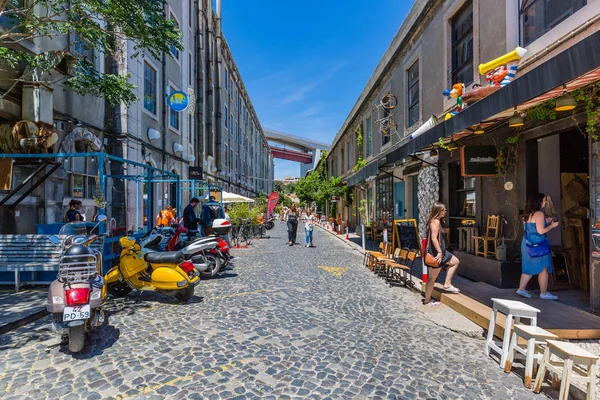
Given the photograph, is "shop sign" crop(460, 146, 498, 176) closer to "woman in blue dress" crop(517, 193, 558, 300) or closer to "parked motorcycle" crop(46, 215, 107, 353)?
"woman in blue dress" crop(517, 193, 558, 300)

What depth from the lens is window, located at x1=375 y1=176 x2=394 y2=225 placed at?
14.5 m

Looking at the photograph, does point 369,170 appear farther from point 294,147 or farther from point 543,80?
point 294,147

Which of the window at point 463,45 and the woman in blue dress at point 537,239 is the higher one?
the window at point 463,45

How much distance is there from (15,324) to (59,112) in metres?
6.32

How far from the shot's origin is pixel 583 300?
17.8 feet

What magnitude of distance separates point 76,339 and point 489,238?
7133mm

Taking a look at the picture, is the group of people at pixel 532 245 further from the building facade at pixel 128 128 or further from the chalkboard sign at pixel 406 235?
the building facade at pixel 128 128

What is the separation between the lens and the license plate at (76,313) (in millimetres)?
3675

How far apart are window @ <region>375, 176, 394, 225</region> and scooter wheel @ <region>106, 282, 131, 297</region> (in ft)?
34.8

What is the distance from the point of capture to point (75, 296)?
3.74m

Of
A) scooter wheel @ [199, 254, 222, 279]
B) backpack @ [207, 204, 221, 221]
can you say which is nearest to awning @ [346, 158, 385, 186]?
backpack @ [207, 204, 221, 221]

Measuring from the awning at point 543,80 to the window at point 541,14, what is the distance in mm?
1897

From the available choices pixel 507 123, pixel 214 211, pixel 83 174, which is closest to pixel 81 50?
pixel 83 174

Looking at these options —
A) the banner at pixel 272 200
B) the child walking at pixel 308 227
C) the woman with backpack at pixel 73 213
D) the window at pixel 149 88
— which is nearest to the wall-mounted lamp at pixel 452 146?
the child walking at pixel 308 227
